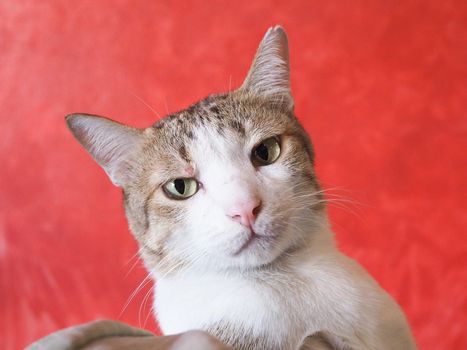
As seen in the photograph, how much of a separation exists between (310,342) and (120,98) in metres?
1.25

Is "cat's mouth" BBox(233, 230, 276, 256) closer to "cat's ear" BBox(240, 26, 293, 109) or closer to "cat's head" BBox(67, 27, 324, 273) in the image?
"cat's head" BBox(67, 27, 324, 273)

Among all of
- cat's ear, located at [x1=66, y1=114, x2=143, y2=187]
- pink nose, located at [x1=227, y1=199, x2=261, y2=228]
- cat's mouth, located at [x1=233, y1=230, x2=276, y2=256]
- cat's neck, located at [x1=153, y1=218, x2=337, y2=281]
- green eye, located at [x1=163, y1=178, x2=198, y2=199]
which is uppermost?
cat's ear, located at [x1=66, y1=114, x2=143, y2=187]

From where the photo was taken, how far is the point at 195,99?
1720mm

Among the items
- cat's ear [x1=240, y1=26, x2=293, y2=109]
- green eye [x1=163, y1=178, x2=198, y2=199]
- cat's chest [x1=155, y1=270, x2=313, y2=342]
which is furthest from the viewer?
cat's ear [x1=240, y1=26, x2=293, y2=109]

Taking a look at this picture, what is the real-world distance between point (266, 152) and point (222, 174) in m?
0.12

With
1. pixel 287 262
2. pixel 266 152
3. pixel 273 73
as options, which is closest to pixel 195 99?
pixel 273 73

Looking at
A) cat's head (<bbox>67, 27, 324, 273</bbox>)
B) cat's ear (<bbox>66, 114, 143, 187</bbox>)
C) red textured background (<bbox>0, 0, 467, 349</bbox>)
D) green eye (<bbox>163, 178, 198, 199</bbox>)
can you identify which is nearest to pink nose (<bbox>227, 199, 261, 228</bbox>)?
cat's head (<bbox>67, 27, 324, 273</bbox>)

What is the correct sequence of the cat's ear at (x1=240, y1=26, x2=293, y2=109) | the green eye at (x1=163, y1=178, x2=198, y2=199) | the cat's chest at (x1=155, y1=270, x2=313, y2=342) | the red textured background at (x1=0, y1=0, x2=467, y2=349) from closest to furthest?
the cat's chest at (x1=155, y1=270, x2=313, y2=342) < the green eye at (x1=163, y1=178, x2=198, y2=199) < the cat's ear at (x1=240, y1=26, x2=293, y2=109) < the red textured background at (x1=0, y1=0, x2=467, y2=349)

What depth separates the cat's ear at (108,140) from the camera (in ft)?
2.95

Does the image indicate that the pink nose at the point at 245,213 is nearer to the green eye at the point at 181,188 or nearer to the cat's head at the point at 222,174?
the cat's head at the point at 222,174

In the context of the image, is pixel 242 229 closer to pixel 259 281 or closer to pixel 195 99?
pixel 259 281

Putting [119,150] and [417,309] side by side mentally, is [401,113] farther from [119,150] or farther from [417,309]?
[119,150]

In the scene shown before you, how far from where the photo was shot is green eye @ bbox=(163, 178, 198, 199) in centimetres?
83

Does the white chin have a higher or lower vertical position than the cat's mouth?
lower
